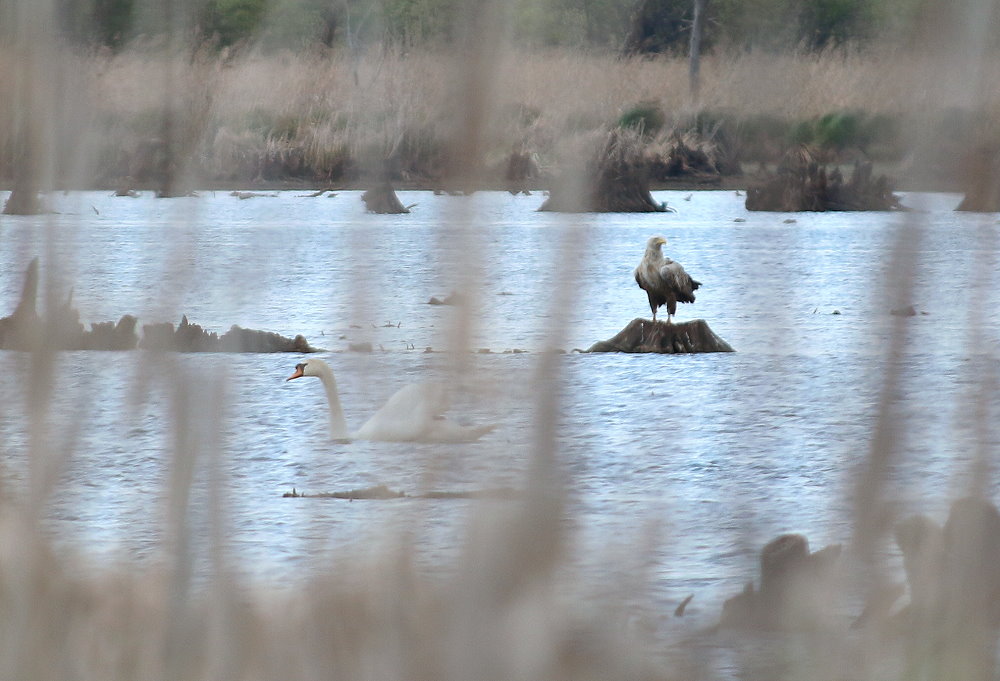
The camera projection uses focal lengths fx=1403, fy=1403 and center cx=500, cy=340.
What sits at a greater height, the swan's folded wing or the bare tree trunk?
the bare tree trunk

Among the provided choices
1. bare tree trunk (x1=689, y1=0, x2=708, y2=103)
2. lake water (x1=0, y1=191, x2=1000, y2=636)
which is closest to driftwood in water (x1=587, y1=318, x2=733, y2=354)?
lake water (x1=0, y1=191, x2=1000, y2=636)

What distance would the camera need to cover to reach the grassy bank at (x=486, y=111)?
0.78 m

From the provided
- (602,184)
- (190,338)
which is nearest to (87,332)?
(190,338)

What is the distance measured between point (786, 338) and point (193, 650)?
462 mm

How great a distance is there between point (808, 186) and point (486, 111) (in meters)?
0.26

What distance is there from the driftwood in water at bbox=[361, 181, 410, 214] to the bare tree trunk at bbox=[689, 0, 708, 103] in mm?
187

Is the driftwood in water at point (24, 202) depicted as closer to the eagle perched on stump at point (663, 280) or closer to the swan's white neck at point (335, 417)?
the swan's white neck at point (335, 417)

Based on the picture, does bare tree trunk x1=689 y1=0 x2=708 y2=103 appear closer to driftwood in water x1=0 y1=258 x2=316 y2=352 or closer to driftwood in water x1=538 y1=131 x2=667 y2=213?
driftwood in water x1=538 y1=131 x2=667 y2=213

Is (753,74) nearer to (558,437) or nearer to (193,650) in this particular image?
(558,437)

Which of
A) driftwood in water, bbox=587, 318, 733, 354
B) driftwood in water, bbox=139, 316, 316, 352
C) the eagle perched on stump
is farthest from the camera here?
the eagle perched on stump

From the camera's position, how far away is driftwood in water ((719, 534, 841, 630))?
35.0 inches

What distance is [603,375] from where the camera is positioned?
5.88 meters

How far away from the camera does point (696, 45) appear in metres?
0.82

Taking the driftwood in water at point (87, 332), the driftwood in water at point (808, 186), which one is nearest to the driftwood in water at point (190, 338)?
the driftwood in water at point (87, 332)
